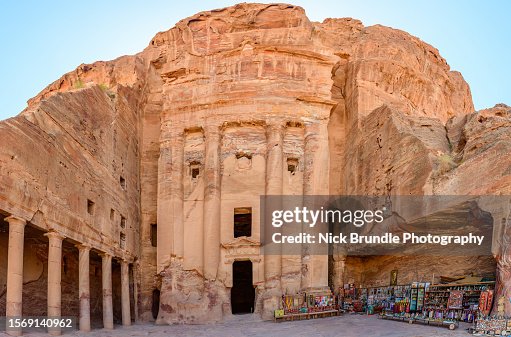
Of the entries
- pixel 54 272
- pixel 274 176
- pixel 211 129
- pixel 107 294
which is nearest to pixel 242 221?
pixel 274 176

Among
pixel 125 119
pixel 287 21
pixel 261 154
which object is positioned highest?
pixel 287 21

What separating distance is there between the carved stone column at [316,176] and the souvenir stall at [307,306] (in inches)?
36.4

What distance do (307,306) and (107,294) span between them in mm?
8428

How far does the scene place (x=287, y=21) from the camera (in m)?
31.0

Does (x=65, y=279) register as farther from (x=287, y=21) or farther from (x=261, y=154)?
(x=287, y=21)

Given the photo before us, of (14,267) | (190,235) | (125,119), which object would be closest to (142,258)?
(190,235)

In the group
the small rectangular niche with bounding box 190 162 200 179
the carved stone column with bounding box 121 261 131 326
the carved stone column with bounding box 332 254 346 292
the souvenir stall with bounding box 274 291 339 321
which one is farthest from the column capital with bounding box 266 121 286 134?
the carved stone column with bounding box 121 261 131 326

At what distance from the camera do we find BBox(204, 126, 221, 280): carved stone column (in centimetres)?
2786

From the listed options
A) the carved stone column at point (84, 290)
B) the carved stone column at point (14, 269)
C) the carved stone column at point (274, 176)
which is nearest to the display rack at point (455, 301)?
the carved stone column at point (274, 176)

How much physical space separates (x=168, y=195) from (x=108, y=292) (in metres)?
6.02

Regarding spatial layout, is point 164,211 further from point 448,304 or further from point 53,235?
point 448,304

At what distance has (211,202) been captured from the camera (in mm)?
28312

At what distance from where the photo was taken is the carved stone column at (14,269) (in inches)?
682

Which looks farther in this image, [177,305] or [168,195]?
[168,195]
